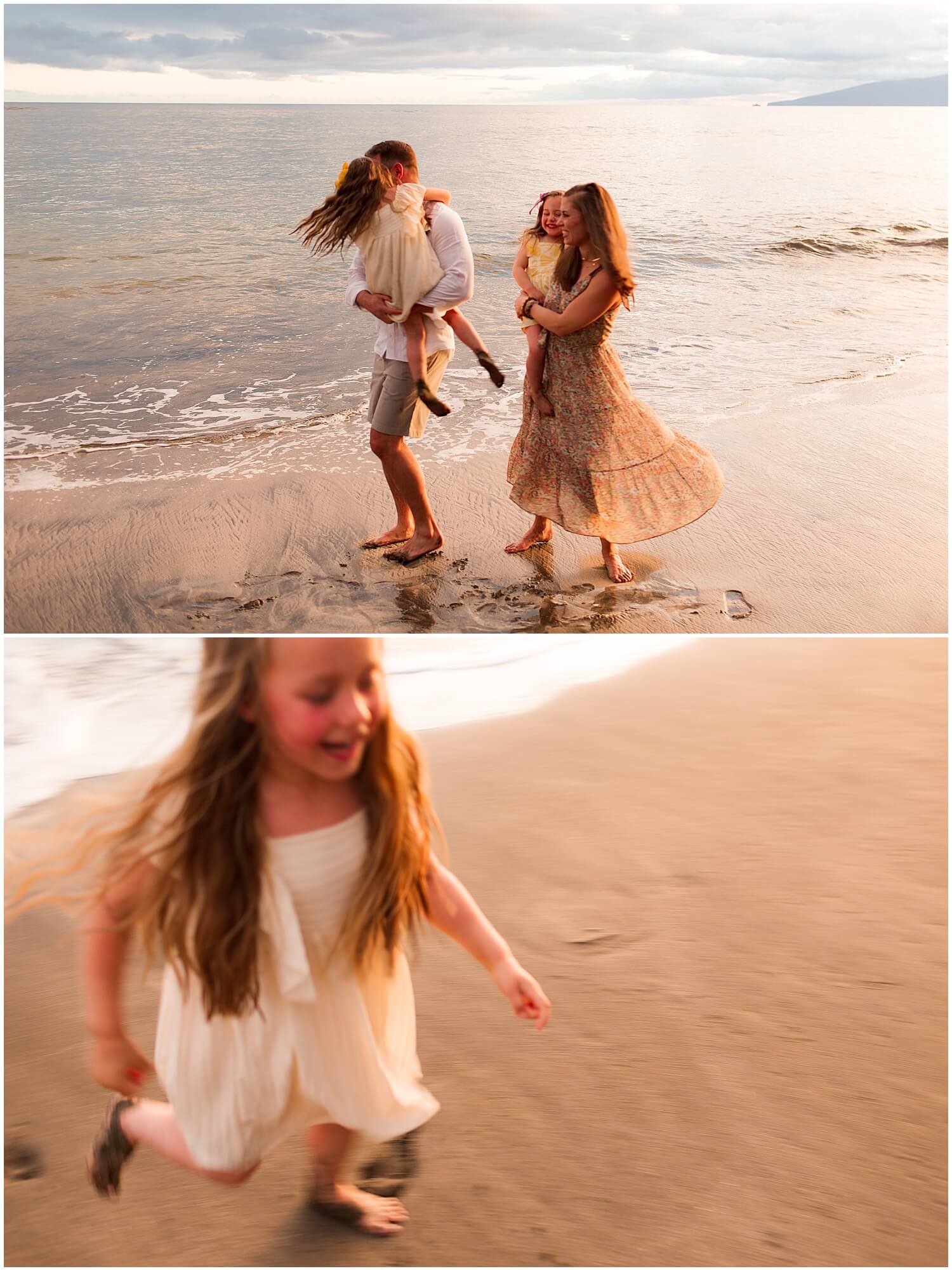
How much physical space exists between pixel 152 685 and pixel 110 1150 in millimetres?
1891

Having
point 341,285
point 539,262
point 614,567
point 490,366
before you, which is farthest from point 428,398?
point 341,285

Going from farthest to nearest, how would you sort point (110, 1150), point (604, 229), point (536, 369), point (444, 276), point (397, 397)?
1. point (397, 397)
2. point (536, 369)
3. point (444, 276)
4. point (604, 229)
5. point (110, 1150)

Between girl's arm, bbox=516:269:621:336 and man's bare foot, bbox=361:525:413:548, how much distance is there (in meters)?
1.18

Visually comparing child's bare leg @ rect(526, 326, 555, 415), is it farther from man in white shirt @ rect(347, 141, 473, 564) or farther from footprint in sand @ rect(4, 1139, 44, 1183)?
footprint in sand @ rect(4, 1139, 44, 1183)

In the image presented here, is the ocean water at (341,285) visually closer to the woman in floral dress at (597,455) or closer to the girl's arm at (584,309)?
the woman in floral dress at (597,455)

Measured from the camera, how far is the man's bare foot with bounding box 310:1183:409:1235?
1.83 m

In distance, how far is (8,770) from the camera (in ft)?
9.75

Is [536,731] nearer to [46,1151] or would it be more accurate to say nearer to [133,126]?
[46,1151]

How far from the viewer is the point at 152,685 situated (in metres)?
3.40

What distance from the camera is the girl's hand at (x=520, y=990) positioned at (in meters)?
1.59

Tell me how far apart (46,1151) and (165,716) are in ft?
4.87

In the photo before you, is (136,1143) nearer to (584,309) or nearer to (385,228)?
(584,309)

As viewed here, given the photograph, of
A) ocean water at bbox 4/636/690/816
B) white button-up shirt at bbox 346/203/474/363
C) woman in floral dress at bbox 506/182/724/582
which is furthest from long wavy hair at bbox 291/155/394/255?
ocean water at bbox 4/636/690/816

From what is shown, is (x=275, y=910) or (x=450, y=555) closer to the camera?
(x=275, y=910)
